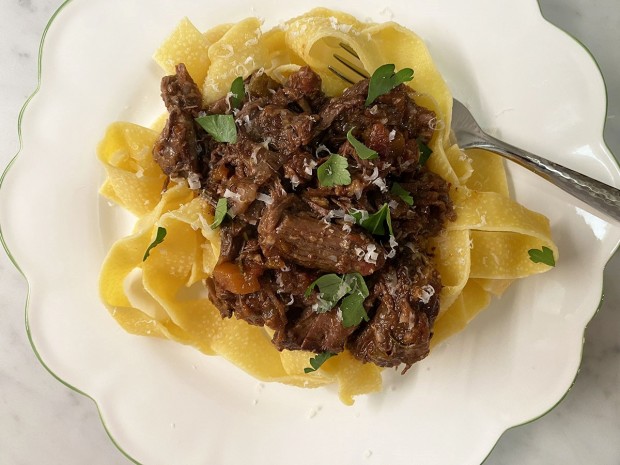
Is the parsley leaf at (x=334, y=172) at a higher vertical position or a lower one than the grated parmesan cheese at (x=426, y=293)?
higher

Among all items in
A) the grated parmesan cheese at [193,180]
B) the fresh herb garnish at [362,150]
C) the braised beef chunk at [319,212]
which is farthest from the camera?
the grated parmesan cheese at [193,180]

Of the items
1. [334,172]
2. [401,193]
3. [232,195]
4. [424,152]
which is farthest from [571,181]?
[232,195]

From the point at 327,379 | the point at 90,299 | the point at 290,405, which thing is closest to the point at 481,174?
the point at 327,379

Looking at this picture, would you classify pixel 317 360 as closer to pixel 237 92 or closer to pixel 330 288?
pixel 330 288

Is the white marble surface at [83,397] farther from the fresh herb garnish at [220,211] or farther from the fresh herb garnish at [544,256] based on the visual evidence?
the fresh herb garnish at [220,211]

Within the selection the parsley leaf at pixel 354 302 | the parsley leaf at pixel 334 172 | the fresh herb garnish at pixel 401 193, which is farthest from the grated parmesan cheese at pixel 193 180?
the fresh herb garnish at pixel 401 193

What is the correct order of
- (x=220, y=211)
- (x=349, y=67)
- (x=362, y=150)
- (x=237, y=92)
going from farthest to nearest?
(x=349, y=67)
(x=237, y=92)
(x=220, y=211)
(x=362, y=150)
